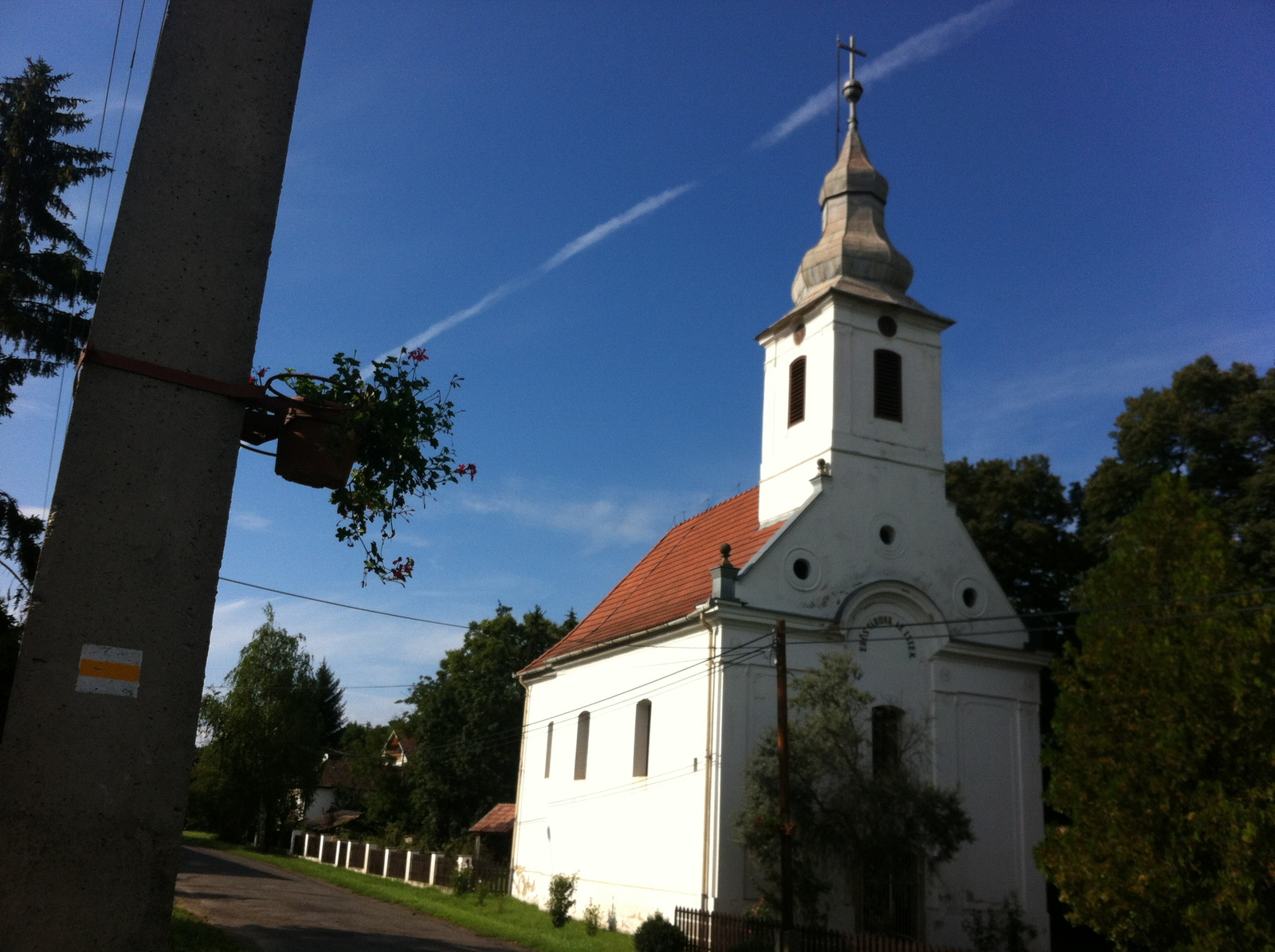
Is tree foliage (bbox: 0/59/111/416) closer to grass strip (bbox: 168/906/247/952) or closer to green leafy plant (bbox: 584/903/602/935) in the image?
grass strip (bbox: 168/906/247/952)

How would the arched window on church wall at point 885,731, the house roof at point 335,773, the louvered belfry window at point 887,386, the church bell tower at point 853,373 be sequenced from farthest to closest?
the house roof at point 335,773
the louvered belfry window at point 887,386
the church bell tower at point 853,373
the arched window on church wall at point 885,731

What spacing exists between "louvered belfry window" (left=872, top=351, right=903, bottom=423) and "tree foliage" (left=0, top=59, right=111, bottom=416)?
667 inches

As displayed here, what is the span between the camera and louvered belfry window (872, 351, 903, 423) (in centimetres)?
2547

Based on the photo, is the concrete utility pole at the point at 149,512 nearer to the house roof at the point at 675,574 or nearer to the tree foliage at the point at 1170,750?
the tree foliage at the point at 1170,750

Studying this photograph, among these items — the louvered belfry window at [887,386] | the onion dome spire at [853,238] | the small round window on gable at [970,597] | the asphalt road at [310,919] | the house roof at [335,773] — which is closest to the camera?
the asphalt road at [310,919]

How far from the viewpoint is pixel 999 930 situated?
72.9 ft

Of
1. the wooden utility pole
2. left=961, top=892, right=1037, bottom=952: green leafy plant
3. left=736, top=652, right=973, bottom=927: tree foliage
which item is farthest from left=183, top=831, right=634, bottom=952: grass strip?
left=961, top=892, right=1037, bottom=952: green leafy plant

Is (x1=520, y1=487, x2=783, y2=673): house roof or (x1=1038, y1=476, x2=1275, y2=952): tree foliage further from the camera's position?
(x1=520, y1=487, x2=783, y2=673): house roof

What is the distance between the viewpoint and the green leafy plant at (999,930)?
22.0m

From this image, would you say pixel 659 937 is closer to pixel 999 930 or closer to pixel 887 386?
pixel 999 930

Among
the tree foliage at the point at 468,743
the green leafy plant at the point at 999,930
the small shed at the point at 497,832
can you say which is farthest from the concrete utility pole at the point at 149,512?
the tree foliage at the point at 468,743

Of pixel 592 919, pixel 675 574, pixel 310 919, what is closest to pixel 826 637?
pixel 675 574

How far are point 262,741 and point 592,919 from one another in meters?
30.1

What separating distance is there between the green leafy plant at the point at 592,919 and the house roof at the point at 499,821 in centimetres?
1109
